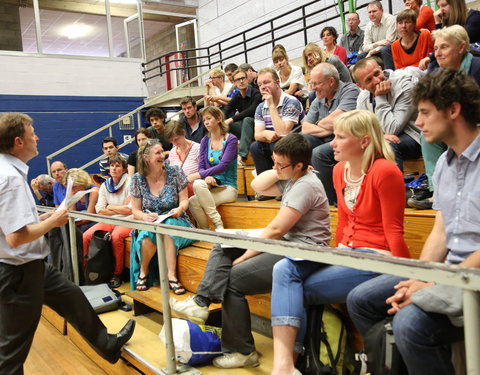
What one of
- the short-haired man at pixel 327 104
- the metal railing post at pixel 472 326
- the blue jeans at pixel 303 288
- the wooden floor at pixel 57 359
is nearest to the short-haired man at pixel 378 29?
the short-haired man at pixel 327 104

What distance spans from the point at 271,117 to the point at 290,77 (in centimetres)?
136

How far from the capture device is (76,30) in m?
11.5

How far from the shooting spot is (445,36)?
8.48ft

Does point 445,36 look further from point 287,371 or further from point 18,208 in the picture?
point 18,208

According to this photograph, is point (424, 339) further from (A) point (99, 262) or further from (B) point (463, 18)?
Result: (B) point (463, 18)

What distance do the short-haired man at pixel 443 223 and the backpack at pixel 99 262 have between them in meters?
2.73

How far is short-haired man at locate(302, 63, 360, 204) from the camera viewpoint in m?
2.95

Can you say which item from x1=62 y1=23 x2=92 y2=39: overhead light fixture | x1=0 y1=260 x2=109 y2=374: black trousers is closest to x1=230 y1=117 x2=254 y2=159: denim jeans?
x1=0 y1=260 x2=109 y2=374: black trousers

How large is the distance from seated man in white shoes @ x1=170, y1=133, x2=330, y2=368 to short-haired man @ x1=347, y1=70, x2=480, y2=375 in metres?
0.56

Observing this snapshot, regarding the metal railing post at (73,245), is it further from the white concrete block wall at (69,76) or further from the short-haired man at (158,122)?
the white concrete block wall at (69,76)

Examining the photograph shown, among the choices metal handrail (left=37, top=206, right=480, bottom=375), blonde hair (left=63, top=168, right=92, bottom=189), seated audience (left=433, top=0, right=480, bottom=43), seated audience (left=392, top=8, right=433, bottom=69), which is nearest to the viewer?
metal handrail (left=37, top=206, right=480, bottom=375)

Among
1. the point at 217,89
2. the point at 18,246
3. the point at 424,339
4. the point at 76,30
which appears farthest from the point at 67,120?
the point at 424,339

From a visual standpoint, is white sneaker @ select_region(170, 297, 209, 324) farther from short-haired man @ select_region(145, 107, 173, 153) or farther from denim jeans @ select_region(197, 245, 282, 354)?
short-haired man @ select_region(145, 107, 173, 153)

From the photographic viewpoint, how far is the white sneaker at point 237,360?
207cm
